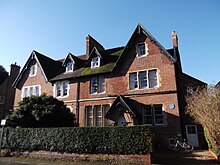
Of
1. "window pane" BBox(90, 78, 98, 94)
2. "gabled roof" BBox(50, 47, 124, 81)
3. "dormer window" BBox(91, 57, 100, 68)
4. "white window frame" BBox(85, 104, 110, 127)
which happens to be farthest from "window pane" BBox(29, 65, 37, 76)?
"white window frame" BBox(85, 104, 110, 127)

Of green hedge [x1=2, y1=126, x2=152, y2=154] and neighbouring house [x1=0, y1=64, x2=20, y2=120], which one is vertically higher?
neighbouring house [x1=0, y1=64, x2=20, y2=120]

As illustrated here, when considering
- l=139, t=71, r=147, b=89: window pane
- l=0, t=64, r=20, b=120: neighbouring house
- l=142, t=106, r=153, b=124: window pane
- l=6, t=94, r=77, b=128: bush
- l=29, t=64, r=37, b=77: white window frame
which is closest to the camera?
l=6, t=94, r=77, b=128: bush

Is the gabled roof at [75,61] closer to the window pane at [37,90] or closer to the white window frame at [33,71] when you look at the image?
the white window frame at [33,71]

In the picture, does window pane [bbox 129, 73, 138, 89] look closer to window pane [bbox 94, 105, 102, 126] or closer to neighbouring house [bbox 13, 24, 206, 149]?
neighbouring house [bbox 13, 24, 206, 149]

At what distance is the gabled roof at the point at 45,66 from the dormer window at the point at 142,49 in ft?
41.5

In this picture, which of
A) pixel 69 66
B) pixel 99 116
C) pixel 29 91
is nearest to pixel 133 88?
pixel 99 116

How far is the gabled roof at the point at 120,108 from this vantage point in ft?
60.7

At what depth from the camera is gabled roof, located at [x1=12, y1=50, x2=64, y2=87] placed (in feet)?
86.5

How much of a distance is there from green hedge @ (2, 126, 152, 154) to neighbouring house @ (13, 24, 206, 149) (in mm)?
5195

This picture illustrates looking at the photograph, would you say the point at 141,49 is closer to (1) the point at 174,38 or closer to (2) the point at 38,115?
(1) the point at 174,38

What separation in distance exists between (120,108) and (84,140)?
6181 millimetres

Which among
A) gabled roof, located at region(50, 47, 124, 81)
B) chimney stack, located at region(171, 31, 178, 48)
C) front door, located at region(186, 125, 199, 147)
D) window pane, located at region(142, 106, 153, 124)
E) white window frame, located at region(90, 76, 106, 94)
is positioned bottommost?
front door, located at region(186, 125, 199, 147)

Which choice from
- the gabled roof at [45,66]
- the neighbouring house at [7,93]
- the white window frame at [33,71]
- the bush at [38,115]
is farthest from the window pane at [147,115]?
the neighbouring house at [7,93]

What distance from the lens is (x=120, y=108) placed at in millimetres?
19000
